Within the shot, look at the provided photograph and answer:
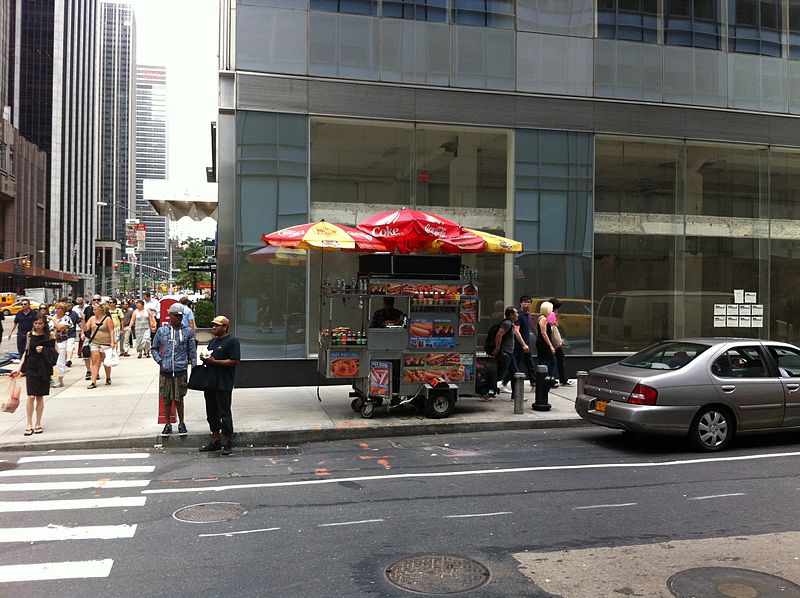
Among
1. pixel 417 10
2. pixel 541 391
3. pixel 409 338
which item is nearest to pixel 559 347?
pixel 541 391

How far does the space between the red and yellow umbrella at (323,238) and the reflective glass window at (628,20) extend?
8.63 metres

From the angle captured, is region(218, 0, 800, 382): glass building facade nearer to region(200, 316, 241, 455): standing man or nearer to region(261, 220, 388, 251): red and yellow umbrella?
region(261, 220, 388, 251): red and yellow umbrella

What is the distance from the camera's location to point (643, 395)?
Answer: 7648mm

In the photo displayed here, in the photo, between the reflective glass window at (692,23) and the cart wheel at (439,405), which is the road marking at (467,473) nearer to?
the cart wheel at (439,405)

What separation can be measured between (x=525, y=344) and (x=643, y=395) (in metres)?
3.96

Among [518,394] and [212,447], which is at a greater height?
[518,394]

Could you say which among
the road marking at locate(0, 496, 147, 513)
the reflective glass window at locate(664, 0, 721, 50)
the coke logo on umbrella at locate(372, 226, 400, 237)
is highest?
the reflective glass window at locate(664, 0, 721, 50)

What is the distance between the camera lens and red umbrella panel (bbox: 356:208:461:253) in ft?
32.1

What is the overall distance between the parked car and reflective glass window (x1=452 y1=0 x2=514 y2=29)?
8.93 meters

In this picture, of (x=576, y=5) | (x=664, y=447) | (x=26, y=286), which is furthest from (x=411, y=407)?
(x=26, y=286)

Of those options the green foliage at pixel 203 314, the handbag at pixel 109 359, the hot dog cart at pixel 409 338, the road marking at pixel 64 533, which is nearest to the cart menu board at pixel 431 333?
the hot dog cart at pixel 409 338

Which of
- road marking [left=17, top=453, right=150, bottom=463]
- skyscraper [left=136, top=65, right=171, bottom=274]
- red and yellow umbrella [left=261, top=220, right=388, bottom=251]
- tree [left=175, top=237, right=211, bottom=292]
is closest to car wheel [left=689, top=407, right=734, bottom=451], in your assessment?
red and yellow umbrella [left=261, top=220, right=388, bottom=251]

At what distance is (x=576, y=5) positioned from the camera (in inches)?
570

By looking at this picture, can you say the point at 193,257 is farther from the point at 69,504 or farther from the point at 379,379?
the point at 69,504
